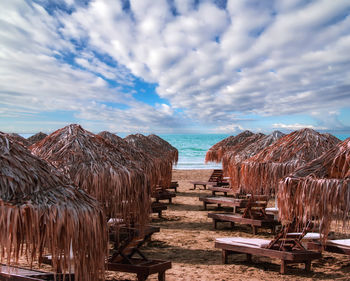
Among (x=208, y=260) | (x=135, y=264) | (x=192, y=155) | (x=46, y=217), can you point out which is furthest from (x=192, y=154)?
(x=46, y=217)

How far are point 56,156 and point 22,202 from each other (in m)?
2.54

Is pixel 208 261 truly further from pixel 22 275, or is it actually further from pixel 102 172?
pixel 22 275

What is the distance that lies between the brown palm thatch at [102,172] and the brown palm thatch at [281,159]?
282cm

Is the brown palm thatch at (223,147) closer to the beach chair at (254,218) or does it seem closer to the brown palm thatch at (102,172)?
the beach chair at (254,218)

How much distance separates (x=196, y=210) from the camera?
1140 centimetres

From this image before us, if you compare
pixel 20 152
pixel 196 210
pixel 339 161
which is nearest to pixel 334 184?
pixel 339 161

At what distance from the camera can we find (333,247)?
562cm

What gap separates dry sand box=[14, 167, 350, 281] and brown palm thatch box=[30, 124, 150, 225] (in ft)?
3.95

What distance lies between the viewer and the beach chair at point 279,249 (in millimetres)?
5488

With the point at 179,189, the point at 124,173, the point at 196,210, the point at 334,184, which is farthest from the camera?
the point at 179,189

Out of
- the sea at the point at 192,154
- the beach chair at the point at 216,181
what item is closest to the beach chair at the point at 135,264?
the beach chair at the point at 216,181

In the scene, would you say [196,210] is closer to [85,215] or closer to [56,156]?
[56,156]

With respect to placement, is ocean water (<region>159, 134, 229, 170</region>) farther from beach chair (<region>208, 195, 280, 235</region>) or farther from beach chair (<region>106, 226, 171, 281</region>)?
beach chair (<region>106, 226, 171, 281</region>)

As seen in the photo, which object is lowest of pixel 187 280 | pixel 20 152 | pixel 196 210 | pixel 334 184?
pixel 187 280
